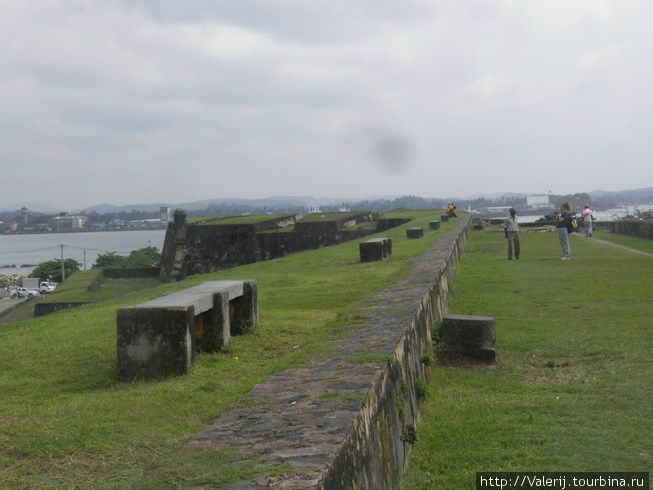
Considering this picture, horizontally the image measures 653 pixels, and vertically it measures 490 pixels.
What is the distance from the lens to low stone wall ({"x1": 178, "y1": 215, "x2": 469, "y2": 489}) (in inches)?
94.4

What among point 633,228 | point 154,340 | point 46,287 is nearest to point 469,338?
point 154,340

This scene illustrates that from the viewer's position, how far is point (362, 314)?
5.58 meters

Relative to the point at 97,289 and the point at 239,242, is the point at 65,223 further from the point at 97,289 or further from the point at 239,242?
the point at 239,242

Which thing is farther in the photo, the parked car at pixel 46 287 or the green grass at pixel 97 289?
the parked car at pixel 46 287

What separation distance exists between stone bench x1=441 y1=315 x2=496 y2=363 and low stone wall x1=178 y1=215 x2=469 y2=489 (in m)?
0.97

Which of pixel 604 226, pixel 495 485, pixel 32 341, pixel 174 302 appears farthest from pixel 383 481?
pixel 604 226

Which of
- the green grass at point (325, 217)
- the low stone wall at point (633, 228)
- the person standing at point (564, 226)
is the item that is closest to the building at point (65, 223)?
the green grass at point (325, 217)

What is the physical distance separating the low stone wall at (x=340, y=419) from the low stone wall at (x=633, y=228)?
60.6ft

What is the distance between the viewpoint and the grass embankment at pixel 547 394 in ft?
11.7

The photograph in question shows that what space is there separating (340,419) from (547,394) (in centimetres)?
251

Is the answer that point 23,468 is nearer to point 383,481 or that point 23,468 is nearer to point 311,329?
point 383,481

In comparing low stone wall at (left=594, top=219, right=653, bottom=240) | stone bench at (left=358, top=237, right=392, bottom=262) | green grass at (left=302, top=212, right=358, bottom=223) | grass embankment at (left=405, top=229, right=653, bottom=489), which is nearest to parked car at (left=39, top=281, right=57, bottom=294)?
green grass at (left=302, top=212, right=358, bottom=223)

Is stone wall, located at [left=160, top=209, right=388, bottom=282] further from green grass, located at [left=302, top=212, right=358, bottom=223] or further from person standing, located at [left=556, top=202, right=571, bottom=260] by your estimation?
person standing, located at [left=556, top=202, right=571, bottom=260]

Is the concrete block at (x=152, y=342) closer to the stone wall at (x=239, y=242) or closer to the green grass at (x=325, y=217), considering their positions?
the stone wall at (x=239, y=242)
